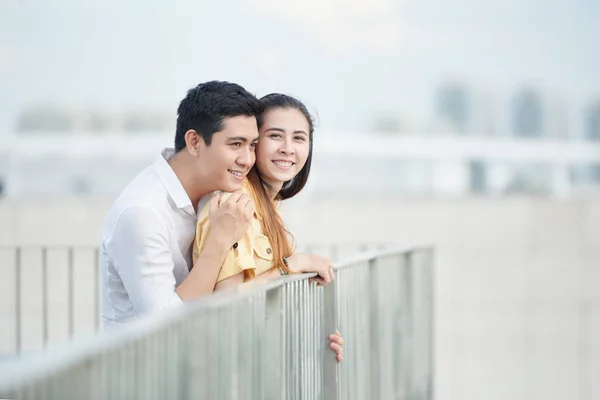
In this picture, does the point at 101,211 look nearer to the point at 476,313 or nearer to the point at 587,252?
the point at 476,313

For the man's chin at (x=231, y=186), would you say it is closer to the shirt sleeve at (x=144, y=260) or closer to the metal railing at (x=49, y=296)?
the shirt sleeve at (x=144, y=260)

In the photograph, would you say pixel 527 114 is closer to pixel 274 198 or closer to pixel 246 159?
pixel 274 198

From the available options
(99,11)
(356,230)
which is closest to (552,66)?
(356,230)

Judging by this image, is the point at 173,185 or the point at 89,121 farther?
the point at 89,121

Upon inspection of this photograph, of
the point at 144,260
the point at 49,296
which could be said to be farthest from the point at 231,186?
the point at 49,296

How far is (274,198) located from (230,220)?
74 centimetres

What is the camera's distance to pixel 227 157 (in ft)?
12.7

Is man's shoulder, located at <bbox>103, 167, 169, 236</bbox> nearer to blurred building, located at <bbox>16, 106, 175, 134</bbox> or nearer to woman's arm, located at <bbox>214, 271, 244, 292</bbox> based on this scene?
woman's arm, located at <bbox>214, 271, 244, 292</bbox>

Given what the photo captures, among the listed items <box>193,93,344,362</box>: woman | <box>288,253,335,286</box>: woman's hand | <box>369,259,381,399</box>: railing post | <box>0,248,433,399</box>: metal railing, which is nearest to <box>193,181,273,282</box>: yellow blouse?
<box>193,93,344,362</box>: woman

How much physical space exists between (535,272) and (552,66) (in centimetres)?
389

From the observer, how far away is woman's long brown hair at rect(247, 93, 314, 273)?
3916 mm

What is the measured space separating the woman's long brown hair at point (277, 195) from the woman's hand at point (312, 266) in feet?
0.12

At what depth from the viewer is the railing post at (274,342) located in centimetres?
320

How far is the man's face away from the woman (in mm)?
81
